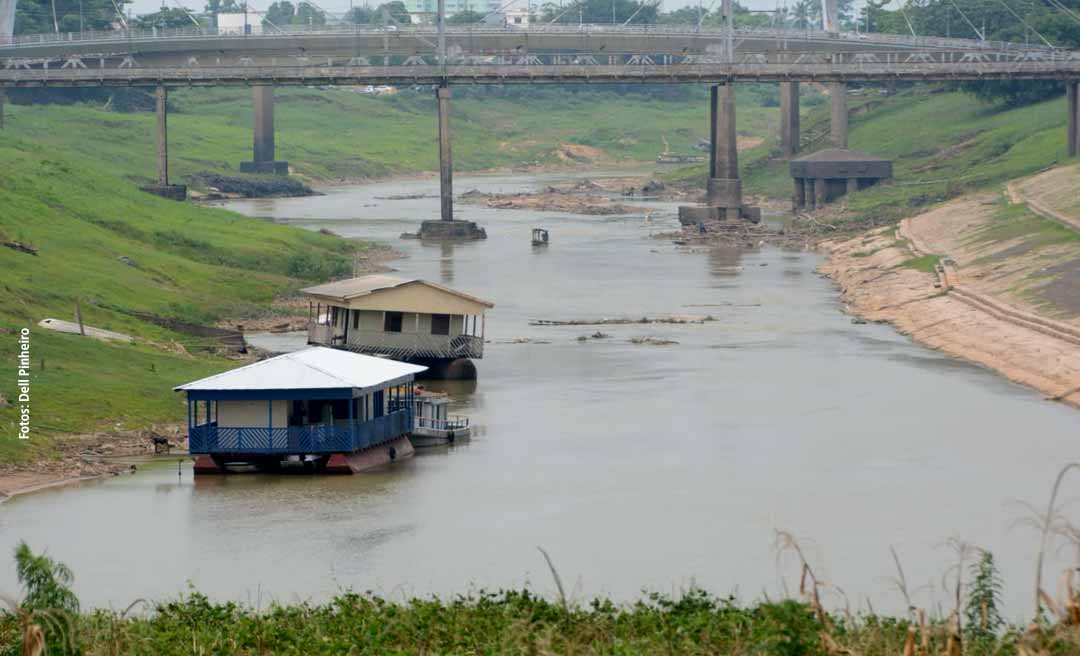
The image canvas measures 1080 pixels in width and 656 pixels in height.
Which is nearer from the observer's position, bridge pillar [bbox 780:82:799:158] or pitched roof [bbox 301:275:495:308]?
pitched roof [bbox 301:275:495:308]

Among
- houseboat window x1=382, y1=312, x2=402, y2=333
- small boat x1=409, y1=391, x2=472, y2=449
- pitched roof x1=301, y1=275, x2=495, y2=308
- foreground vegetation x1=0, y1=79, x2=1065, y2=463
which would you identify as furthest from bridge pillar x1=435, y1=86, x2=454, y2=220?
small boat x1=409, y1=391, x2=472, y2=449

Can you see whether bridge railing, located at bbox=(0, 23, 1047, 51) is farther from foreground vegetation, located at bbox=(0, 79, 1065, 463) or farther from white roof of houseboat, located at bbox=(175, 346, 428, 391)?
white roof of houseboat, located at bbox=(175, 346, 428, 391)

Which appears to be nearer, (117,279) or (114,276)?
(117,279)

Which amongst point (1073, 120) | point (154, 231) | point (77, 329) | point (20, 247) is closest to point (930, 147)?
point (1073, 120)

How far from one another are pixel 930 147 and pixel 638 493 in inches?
4236

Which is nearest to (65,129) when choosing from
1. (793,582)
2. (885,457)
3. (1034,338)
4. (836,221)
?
(836,221)

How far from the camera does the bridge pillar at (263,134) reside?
591 feet

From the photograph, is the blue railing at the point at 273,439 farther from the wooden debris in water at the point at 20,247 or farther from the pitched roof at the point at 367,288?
the wooden debris in water at the point at 20,247

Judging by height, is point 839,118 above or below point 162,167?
above

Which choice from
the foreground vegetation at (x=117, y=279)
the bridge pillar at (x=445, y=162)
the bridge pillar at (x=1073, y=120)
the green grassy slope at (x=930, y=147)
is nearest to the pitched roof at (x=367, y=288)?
the foreground vegetation at (x=117, y=279)

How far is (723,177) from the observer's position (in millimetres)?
131875

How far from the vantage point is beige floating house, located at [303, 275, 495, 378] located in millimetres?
61500

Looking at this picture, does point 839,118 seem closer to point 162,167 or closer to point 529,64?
point 529,64

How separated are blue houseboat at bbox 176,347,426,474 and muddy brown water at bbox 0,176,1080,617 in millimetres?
768
